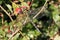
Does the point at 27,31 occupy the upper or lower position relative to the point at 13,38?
upper

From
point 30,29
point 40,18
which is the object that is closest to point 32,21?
point 30,29

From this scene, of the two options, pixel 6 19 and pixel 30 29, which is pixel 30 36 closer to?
pixel 30 29

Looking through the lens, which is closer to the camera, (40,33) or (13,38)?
(13,38)

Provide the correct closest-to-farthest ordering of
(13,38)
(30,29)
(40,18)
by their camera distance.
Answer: (13,38), (30,29), (40,18)

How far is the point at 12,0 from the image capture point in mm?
2086

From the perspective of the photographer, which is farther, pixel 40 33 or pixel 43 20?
pixel 43 20

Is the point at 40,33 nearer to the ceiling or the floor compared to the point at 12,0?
nearer to the floor

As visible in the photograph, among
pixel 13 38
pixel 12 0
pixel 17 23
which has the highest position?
pixel 12 0

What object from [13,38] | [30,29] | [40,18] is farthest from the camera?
[40,18]

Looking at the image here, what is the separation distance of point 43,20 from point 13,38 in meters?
0.47

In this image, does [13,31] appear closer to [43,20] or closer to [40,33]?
[40,33]

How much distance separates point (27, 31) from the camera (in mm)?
2033

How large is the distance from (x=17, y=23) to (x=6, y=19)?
7.4 inches

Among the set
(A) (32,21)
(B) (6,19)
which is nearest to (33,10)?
(A) (32,21)
